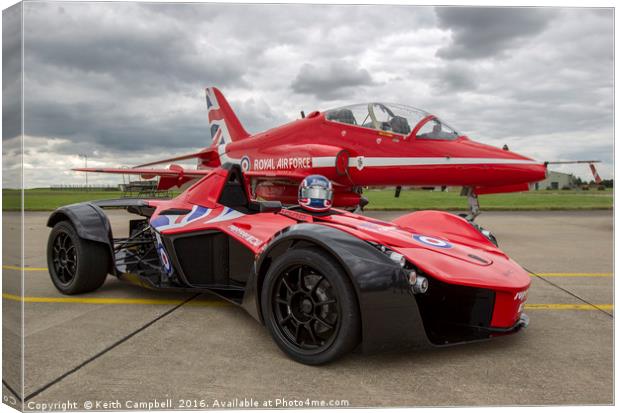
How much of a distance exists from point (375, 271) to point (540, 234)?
926 centimetres

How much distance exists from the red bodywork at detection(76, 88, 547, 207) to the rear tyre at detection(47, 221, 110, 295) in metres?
5.94

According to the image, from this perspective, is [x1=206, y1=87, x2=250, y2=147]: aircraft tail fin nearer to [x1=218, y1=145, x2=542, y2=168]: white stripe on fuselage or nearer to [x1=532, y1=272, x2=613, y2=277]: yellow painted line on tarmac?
[x1=218, y1=145, x2=542, y2=168]: white stripe on fuselage

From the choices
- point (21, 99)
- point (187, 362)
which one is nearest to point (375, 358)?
point (187, 362)

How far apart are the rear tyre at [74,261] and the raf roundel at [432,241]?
304 cm

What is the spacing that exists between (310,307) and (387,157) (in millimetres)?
7555

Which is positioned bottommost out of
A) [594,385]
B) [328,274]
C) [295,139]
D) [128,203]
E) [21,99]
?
[594,385]

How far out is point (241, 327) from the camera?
11.3 feet

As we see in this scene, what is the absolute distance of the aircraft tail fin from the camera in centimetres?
1839

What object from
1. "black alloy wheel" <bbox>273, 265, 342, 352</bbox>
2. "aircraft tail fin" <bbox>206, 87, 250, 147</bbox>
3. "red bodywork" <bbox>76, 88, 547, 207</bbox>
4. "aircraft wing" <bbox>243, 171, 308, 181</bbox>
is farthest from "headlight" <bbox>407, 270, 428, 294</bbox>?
"aircraft tail fin" <bbox>206, 87, 250, 147</bbox>

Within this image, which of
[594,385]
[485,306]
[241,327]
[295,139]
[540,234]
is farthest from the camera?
[295,139]

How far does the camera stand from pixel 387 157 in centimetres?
991

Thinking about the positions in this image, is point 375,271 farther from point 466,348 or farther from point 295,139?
point 295,139

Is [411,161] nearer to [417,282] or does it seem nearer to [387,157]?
[387,157]

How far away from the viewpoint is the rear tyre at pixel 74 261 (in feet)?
14.6
